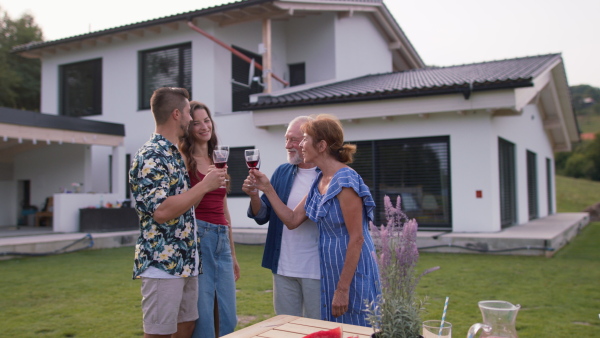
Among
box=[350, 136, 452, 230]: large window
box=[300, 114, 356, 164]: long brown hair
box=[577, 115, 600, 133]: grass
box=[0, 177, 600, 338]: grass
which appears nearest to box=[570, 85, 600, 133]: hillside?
box=[577, 115, 600, 133]: grass

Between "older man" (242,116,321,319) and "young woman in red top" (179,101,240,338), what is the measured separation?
254 millimetres

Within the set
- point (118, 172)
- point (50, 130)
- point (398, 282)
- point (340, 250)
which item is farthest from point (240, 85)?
point (398, 282)

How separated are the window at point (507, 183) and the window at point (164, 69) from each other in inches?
333

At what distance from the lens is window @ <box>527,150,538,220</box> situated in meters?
15.4

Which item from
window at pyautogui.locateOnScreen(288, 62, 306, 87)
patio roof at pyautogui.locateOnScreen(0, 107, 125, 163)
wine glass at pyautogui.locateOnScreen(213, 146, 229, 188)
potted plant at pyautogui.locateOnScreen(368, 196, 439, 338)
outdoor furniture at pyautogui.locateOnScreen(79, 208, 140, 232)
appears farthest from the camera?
window at pyautogui.locateOnScreen(288, 62, 306, 87)

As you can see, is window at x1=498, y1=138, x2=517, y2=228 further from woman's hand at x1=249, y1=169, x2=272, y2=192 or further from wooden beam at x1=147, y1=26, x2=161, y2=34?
wooden beam at x1=147, y1=26, x2=161, y2=34

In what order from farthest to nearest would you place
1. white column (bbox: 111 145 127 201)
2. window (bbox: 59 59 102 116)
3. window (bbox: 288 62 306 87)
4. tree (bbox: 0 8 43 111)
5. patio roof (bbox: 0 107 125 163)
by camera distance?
tree (bbox: 0 8 43 111) < window (bbox: 59 59 102 116) < window (bbox: 288 62 306 87) < white column (bbox: 111 145 127 201) < patio roof (bbox: 0 107 125 163)

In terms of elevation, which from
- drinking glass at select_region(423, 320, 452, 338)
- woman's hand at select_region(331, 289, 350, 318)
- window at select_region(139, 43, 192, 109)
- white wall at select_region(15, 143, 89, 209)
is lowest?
woman's hand at select_region(331, 289, 350, 318)

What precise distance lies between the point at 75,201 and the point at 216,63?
16.9 ft

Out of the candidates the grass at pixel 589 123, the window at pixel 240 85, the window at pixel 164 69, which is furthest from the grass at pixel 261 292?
the grass at pixel 589 123

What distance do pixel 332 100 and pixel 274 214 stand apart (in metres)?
8.18

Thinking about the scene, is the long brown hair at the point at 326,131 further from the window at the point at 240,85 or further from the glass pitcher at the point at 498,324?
the window at the point at 240,85

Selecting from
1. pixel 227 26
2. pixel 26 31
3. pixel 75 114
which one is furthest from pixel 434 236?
pixel 26 31

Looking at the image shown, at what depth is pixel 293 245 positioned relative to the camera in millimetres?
3000
